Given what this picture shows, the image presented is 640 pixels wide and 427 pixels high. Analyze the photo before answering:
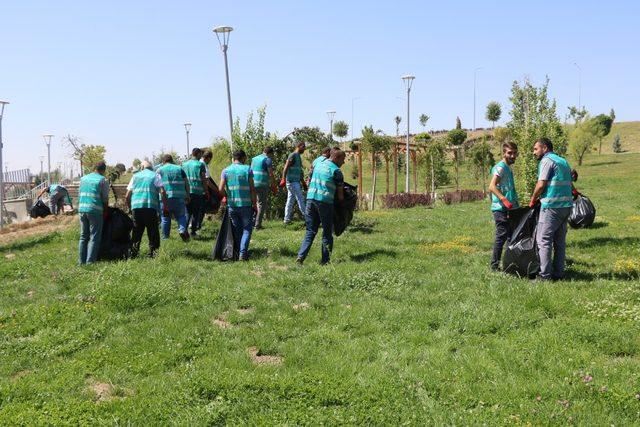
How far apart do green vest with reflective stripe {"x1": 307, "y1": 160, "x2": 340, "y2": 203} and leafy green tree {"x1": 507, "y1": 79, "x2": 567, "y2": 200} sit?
531 centimetres

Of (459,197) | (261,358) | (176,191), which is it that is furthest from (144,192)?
(459,197)

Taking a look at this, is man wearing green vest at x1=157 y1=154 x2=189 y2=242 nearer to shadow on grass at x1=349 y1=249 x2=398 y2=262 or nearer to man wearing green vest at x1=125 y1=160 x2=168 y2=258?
man wearing green vest at x1=125 y1=160 x2=168 y2=258

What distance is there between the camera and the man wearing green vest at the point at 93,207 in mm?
8516

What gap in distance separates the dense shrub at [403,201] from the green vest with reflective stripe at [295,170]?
867 centimetres

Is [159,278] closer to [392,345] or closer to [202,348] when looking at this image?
[202,348]

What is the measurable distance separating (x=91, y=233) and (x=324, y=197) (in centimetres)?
364

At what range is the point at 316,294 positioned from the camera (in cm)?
681

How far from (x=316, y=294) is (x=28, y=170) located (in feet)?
98.3

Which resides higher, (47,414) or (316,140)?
(316,140)

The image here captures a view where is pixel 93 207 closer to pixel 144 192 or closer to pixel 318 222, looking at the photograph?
pixel 144 192

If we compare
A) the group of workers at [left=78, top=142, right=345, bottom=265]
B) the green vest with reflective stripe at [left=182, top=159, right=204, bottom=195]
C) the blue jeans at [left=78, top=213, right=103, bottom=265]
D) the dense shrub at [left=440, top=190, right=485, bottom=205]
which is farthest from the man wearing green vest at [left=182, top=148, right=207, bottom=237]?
the dense shrub at [left=440, top=190, right=485, bottom=205]

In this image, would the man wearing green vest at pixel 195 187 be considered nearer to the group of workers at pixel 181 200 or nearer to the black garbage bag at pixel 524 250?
the group of workers at pixel 181 200

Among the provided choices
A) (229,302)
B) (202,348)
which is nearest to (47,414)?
(202,348)

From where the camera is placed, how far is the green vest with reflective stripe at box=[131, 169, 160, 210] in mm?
9086
